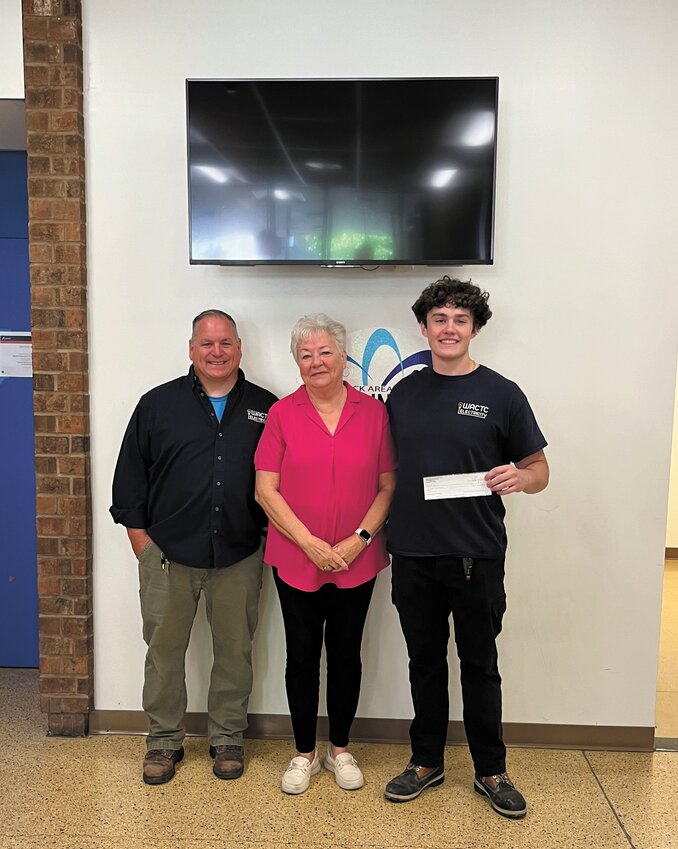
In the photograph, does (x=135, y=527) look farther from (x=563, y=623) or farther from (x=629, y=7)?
(x=629, y=7)

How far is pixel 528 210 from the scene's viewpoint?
282 cm

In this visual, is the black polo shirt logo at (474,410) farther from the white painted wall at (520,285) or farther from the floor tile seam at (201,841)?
the floor tile seam at (201,841)

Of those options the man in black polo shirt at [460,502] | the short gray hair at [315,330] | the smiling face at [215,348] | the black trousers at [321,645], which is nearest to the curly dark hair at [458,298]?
the man in black polo shirt at [460,502]

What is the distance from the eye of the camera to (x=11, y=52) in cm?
A: 282

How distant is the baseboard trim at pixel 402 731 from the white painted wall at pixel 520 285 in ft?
0.17

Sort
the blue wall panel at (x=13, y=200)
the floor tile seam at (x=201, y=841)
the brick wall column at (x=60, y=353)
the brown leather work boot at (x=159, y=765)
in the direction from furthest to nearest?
the blue wall panel at (x=13, y=200) < the brick wall column at (x=60, y=353) < the brown leather work boot at (x=159, y=765) < the floor tile seam at (x=201, y=841)

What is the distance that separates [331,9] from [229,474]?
1834mm

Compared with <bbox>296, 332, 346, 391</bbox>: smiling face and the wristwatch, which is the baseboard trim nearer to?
the wristwatch

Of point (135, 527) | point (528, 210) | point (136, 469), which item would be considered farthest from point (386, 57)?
point (135, 527)

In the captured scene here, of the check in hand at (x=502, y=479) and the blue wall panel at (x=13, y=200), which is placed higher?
the blue wall panel at (x=13, y=200)

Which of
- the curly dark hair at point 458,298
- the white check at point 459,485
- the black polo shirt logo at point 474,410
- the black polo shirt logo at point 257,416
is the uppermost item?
the curly dark hair at point 458,298

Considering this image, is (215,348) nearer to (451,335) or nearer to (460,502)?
(451,335)

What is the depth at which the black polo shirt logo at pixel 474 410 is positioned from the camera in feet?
7.90

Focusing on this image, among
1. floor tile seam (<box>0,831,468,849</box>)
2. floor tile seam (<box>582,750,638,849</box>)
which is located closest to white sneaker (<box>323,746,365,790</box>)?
floor tile seam (<box>0,831,468,849</box>)
